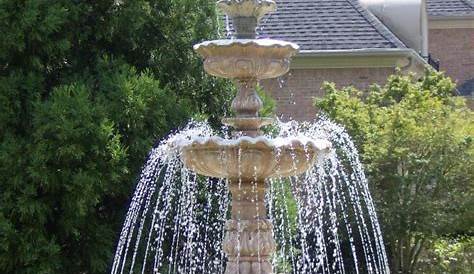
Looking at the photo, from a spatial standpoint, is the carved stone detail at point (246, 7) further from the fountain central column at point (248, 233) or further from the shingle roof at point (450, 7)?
the shingle roof at point (450, 7)

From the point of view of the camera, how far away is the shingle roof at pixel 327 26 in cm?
1850

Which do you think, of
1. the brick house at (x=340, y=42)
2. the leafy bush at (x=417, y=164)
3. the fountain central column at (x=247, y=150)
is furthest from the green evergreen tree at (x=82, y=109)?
the brick house at (x=340, y=42)

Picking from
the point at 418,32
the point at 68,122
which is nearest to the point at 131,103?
the point at 68,122

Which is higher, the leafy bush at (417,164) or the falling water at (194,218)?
the leafy bush at (417,164)

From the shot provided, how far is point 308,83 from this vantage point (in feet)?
61.0

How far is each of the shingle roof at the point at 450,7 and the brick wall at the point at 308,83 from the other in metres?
7.64

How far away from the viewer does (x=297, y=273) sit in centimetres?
1320

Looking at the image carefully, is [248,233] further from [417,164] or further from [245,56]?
[417,164]

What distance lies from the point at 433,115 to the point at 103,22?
5.36m

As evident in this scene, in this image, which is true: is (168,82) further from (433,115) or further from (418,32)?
(418,32)

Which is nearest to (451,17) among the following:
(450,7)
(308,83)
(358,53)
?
(450,7)

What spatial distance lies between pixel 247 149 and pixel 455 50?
63.4ft

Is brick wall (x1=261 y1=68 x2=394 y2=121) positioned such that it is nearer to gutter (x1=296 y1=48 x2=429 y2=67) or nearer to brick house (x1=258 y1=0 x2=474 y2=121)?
brick house (x1=258 y1=0 x2=474 y2=121)

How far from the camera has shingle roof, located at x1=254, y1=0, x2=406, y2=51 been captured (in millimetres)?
18500
